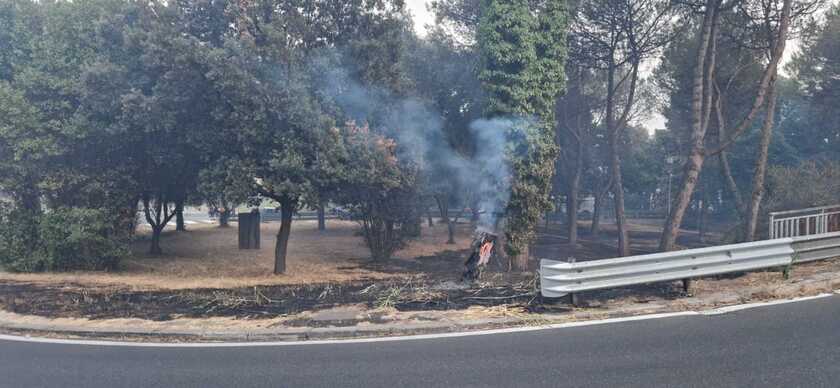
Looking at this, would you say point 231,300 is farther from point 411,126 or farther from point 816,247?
point 816,247

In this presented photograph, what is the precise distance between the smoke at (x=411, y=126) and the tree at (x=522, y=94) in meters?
0.25

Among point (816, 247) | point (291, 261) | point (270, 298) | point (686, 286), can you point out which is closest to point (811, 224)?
point (816, 247)

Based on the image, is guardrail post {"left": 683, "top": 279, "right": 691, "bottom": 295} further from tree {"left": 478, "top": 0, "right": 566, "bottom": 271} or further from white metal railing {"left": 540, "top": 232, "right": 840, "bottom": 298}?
tree {"left": 478, "top": 0, "right": 566, "bottom": 271}

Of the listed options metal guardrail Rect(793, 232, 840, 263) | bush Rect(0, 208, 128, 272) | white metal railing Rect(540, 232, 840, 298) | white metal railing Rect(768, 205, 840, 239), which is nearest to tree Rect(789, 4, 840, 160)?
white metal railing Rect(768, 205, 840, 239)

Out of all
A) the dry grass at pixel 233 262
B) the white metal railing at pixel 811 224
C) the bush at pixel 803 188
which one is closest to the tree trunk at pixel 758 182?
the bush at pixel 803 188

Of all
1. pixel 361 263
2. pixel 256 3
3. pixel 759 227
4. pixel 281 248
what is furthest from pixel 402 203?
pixel 759 227

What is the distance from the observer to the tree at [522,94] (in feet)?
43.7

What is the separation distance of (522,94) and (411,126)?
2.97m

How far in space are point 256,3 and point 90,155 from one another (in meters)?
5.86

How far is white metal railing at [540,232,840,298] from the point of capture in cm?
665

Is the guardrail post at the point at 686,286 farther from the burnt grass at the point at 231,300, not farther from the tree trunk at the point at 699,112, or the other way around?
the tree trunk at the point at 699,112

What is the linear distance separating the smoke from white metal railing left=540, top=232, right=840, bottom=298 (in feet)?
13.8

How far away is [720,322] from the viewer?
19.6 feet

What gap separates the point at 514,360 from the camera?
503cm
